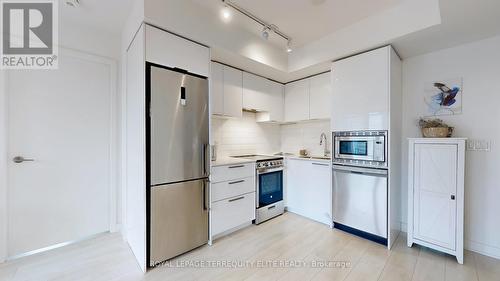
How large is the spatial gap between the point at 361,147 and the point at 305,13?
1.77 m

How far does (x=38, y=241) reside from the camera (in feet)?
7.33

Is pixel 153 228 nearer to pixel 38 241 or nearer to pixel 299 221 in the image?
pixel 38 241

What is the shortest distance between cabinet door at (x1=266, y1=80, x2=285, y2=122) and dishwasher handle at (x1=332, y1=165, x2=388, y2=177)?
54.7 inches

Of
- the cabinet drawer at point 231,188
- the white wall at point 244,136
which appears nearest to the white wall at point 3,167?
the cabinet drawer at point 231,188

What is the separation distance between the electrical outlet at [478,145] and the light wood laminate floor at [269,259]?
1.17 meters

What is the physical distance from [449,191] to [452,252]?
63cm

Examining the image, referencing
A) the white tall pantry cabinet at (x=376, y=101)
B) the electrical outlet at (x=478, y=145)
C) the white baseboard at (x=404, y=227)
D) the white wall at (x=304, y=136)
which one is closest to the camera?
the electrical outlet at (x=478, y=145)

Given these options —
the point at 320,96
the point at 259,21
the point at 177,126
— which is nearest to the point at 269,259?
the point at 177,126

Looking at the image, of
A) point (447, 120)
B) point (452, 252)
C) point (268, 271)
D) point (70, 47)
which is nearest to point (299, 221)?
point (268, 271)

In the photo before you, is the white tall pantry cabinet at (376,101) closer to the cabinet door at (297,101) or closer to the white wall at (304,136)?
the cabinet door at (297,101)

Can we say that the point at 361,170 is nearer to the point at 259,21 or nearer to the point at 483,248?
the point at 483,248

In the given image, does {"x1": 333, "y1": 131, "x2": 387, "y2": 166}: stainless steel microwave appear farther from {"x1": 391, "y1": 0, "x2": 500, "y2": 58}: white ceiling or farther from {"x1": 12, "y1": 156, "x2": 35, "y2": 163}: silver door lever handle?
{"x1": 12, "y1": 156, "x2": 35, "y2": 163}: silver door lever handle

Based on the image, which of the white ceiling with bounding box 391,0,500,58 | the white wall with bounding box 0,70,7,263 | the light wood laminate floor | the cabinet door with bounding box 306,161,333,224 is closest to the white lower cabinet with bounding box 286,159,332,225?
the cabinet door with bounding box 306,161,333,224

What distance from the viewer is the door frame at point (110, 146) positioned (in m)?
2.02
